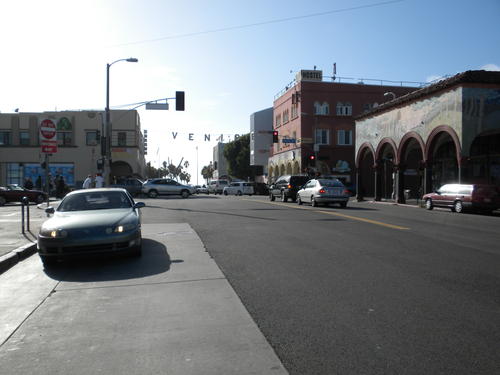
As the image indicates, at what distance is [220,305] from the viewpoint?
552 cm

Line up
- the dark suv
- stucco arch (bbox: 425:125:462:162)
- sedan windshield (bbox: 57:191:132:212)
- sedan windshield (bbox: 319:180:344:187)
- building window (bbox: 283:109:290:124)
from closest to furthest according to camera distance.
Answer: sedan windshield (bbox: 57:191:132:212) < sedan windshield (bbox: 319:180:344:187) < stucco arch (bbox: 425:125:462:162) < the dark suv < building window (bbox: 283:109:290:124)

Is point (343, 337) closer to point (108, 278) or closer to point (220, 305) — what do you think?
point (220, 305)

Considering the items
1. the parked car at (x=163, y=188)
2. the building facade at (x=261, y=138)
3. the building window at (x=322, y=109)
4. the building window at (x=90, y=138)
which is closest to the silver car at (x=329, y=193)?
the parked car at (x=163, y=188)

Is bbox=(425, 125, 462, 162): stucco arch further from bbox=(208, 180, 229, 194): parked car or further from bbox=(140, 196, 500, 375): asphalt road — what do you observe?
bbox=(208, 180, 229, 194): parked car

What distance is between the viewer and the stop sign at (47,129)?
13613mm

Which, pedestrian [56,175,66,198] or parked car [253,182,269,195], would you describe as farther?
parked car [253,182,269,195]

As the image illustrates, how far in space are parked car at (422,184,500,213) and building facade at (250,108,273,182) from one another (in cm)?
4990

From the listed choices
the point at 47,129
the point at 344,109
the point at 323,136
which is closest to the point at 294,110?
the point at 323,136

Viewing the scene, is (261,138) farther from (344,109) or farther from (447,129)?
(447,129)

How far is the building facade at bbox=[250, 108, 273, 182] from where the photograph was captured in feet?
241

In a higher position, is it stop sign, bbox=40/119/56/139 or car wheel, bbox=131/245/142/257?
stop sign, bbox=40/119/56/139

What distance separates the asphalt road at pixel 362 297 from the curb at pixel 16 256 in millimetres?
455

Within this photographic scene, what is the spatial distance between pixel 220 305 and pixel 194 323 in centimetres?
67

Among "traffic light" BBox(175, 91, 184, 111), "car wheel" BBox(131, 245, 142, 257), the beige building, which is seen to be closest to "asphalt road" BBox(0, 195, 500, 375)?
"car wheel" BBox(131, 245, 142, 257)
